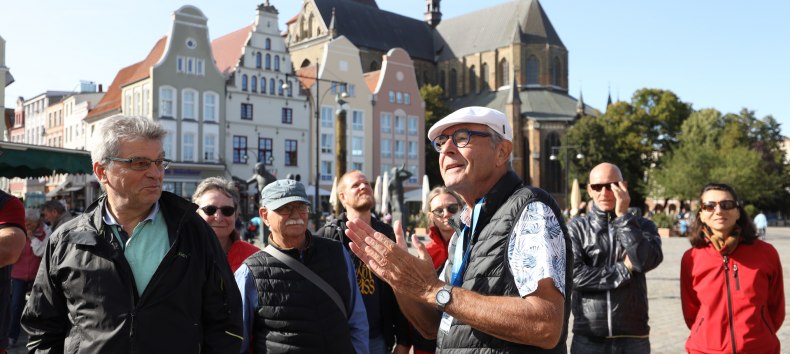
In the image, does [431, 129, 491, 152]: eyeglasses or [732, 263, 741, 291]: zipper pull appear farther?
[732, 263, 741, 291]: zipper pull

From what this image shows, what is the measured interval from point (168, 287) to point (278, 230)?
1.19m

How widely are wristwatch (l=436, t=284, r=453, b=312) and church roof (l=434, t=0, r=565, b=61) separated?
7261cm

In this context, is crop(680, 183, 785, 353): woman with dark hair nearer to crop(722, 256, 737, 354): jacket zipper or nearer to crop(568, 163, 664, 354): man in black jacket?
crop(722, 256, 737, 354): jacket zipper

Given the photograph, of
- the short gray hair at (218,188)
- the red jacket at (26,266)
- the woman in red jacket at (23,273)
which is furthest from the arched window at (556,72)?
the short gray hair at (218,188)

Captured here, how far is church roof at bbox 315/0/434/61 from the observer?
7031cm

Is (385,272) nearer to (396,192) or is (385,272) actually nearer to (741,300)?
(741,300)

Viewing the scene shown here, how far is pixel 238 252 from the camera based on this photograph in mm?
4457

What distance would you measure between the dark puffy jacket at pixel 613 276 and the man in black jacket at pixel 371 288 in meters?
1.10

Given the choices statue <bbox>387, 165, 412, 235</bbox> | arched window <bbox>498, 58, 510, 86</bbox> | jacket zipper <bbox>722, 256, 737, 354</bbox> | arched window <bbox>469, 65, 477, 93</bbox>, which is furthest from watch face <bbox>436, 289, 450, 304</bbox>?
arched window <bbox>469, 65, 477, 93</bbox>

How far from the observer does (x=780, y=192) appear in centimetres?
6169

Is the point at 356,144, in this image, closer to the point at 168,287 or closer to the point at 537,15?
the point at 537,15

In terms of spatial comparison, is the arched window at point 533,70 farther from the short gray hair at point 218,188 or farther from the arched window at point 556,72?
the short gray hair at point 218,188

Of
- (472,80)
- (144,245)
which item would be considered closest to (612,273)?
(144,245)

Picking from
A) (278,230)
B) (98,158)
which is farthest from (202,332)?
(278,230)
